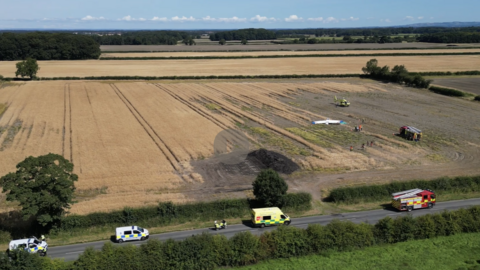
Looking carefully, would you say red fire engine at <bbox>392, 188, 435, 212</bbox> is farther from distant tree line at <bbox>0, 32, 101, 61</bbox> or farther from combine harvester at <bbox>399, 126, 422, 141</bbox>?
distant tree line at <bbox>0, 32, 101, 61</bbox>

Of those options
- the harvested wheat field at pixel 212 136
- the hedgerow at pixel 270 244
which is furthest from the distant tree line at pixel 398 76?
the hedgerow at pixel 270 244

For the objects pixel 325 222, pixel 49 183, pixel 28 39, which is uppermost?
pixel 28 39

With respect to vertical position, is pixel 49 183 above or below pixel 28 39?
below

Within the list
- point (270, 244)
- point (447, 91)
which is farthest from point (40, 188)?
point (447, 91)

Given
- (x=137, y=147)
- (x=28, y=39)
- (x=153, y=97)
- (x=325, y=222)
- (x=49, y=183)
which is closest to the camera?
(x=49, y=183)

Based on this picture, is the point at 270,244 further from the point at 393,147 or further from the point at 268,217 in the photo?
the point at 393,147

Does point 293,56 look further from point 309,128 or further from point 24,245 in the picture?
point 24,245

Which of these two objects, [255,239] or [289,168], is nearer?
[255,239]

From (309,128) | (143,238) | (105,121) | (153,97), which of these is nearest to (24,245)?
(143,238)
